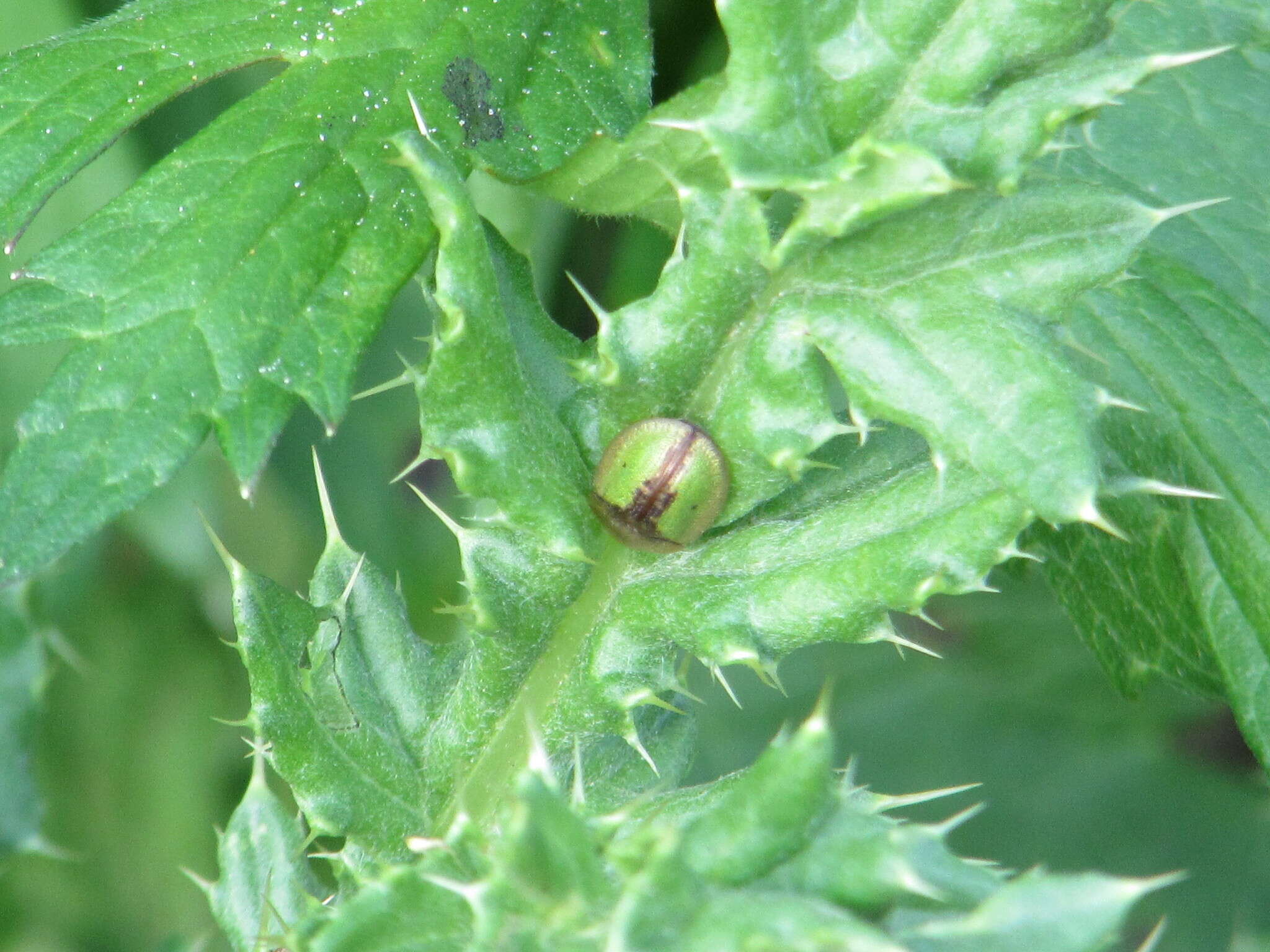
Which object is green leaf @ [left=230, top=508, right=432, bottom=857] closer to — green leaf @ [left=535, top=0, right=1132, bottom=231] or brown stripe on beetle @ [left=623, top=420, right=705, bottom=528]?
brown stripe on beetle @ [left=623, top=420, right=705, bottom=528]

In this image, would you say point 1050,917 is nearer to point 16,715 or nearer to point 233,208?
point 233,208

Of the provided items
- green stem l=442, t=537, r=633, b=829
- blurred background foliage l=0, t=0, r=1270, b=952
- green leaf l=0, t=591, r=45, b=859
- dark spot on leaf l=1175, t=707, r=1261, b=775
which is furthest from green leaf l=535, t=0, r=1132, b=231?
dark spot on leaf l=1175, t=707, r=1261, b=775

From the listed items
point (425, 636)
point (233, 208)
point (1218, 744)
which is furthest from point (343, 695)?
point (1218, 744)

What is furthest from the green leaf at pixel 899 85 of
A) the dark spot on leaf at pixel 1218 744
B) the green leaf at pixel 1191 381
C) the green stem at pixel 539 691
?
the dark spot on leaf at pixel 1218 744

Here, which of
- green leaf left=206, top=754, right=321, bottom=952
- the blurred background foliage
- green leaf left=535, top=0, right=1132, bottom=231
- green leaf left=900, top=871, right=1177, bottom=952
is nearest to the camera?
green leaf left=900, top=871, right=1177, bottom=952

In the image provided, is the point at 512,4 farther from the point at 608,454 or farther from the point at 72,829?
the point at 72,829

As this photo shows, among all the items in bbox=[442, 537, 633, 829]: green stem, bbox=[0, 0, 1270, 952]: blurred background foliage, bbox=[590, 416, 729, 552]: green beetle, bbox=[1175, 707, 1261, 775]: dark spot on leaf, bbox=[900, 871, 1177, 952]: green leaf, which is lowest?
bbox=[1175, 707, 1261, 775]: dark spot on leaf

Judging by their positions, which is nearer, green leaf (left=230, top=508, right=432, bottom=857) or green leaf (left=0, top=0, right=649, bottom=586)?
green leaf (left=0, top=0, right=649, bottom=586)
